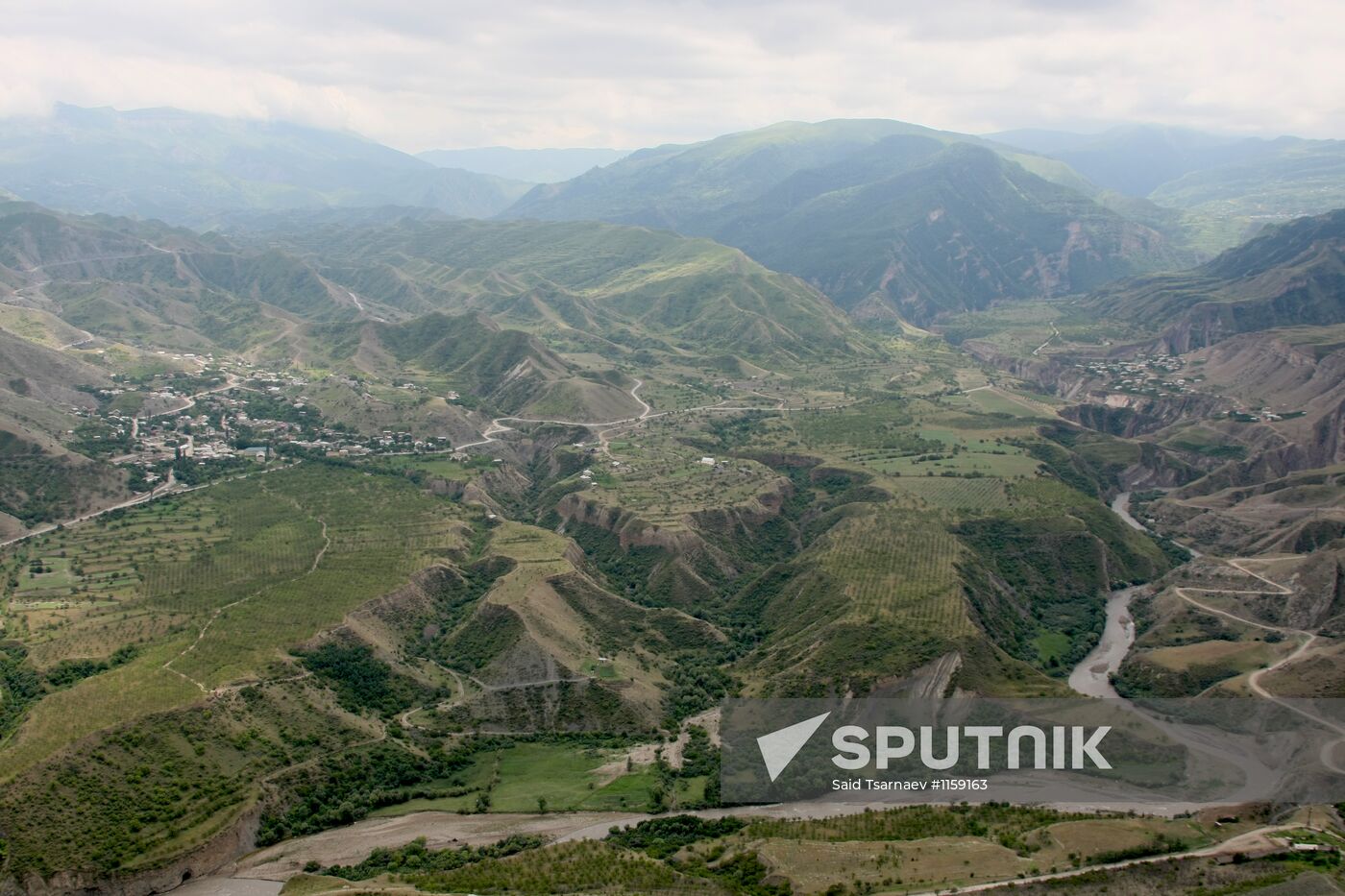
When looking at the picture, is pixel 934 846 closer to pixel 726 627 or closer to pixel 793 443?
pixel 726 627

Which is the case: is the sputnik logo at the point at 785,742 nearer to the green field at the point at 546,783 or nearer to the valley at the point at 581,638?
the valley at the point at 581,638

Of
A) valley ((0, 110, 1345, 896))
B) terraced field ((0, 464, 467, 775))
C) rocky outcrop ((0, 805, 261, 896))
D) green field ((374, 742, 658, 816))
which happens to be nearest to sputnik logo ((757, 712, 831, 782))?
valley ((0, 110, 1345, 896))

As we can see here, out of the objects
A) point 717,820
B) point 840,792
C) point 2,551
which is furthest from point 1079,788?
point 2,551

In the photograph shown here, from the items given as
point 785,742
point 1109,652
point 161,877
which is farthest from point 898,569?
point 161,877

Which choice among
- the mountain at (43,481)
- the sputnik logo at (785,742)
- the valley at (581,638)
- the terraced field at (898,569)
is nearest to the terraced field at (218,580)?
the valley at (581,638)

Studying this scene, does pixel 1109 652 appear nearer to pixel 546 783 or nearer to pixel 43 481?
pixel 546 783

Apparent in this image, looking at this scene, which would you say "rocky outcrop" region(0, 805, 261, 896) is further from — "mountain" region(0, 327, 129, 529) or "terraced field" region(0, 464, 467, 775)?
"mountain" region(0, 327, 129, 529)

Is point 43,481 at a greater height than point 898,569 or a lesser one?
greater

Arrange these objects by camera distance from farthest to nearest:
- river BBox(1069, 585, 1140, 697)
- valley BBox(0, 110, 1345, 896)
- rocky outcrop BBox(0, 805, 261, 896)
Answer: river BBox(1069, 585, 1140, 697)
valley BBox(0, 110, 1345, 896)
rocky outcrop BBox(0, 805, 261, 896)
